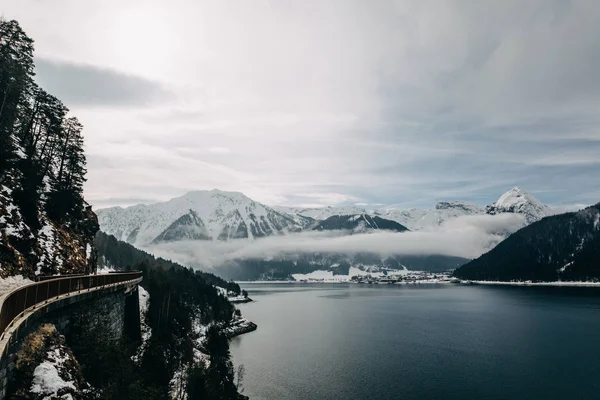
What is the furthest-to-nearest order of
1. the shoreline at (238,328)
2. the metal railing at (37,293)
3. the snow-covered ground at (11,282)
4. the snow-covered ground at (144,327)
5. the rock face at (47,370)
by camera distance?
the shoreline at (238,328), the snow-covered ground at (144,327), the snow-covered ground at (11,282), the rock face at (47,370), the metal railing at (37,293)

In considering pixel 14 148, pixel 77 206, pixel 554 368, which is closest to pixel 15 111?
pixel 14 148

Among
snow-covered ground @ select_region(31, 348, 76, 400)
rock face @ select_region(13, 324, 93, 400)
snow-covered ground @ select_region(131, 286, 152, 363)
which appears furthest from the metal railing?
snow-covered ground @ select_region(131, 286, 152, 363)

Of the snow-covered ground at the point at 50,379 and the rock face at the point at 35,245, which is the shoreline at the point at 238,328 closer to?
the rock face at the point at 35,245

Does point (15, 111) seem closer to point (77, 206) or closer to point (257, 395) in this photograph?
point (77, 206)

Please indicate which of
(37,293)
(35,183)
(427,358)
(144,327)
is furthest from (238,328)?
(37,293)

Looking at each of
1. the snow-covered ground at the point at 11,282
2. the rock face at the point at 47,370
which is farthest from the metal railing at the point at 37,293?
the snow-covered ground at the point at 11,282

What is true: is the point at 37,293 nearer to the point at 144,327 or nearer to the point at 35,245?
the point at 35,245
